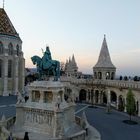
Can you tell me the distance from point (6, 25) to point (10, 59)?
701 centimetres

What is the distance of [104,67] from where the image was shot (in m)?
42.6

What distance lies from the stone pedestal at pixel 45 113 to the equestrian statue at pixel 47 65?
3.77 ft

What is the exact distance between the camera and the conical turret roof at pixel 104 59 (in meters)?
42.8

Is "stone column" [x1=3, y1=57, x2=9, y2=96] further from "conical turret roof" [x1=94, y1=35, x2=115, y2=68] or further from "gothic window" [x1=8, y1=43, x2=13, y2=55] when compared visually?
"conical turret roof" [x1=94, y1=35, x2=115, y2=68]

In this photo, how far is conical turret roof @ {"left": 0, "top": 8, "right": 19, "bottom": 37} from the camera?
49019 millimetres

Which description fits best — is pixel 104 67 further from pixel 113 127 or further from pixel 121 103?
pixel 113 127

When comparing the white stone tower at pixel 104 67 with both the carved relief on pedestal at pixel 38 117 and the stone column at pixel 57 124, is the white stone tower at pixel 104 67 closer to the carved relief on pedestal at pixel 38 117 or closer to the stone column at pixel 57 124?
the carved relief on pedestal at pixel 38 117

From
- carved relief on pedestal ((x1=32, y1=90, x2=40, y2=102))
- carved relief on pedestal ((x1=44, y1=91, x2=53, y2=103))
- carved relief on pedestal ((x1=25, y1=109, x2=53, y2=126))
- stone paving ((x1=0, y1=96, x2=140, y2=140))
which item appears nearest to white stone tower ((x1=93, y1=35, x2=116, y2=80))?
stone paving ((x1=0, y1=96, x2=140, y2=140))

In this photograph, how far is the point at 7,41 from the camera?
48.2m

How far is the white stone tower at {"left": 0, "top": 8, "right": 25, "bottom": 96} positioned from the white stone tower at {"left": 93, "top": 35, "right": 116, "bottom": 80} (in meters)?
15.9

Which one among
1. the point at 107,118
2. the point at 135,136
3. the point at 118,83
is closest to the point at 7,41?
the point at 118,83

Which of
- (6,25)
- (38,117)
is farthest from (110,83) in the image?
(6,25)

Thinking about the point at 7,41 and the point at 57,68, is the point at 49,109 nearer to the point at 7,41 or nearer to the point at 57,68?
the point at 57,68

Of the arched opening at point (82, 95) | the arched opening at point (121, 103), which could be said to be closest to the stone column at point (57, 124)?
the arched opening at point (121, 103)
